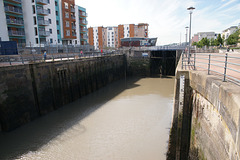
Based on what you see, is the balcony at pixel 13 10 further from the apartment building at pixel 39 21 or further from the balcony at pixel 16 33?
the balcony at pixel 16 33

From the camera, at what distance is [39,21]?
114 ft

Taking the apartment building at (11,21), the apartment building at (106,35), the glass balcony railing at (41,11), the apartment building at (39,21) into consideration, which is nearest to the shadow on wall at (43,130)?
the apartment building at (39,21)

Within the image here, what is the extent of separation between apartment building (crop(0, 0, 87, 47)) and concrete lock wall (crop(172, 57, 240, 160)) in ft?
78.4

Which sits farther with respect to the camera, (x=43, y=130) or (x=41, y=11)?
(x=41, y=11)

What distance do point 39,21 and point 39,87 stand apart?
87.4ft

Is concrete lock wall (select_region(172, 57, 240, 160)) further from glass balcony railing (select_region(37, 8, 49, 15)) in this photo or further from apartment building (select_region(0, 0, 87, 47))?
glass balcony railing (select_region(37, 8, 49, 15))

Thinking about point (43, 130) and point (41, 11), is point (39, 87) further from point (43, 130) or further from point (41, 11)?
point (41, 11)

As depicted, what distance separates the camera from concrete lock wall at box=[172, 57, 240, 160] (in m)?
3.47

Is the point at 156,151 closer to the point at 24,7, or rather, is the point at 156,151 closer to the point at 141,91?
the point at 141,91

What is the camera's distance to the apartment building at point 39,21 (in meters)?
31.0

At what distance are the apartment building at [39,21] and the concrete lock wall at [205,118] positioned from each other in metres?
23.9

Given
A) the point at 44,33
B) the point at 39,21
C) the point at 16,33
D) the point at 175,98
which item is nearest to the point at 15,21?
the point at 16,33

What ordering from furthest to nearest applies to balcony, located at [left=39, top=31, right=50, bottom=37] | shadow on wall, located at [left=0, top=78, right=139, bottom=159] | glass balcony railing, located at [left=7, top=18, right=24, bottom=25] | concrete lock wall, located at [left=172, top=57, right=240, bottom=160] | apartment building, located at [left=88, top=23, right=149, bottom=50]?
apartment building, located at [left=88, top=23, right=149, bottom=50], balcony, located at [left=39, top=31, right=50, bottom=37], glass balcony railing, located at [left=7, top=18, right=24, bottom=25], shadow on wall, located at [left=0, top=78, right=139, bottom=159], concrete lock wall, located at [left=172, top=57, right=240, bottom=160]

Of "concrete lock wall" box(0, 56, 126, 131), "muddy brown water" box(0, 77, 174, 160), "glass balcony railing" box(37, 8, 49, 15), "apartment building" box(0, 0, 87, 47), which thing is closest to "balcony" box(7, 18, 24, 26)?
"apartment building" box(0, 0, 87, 47)
